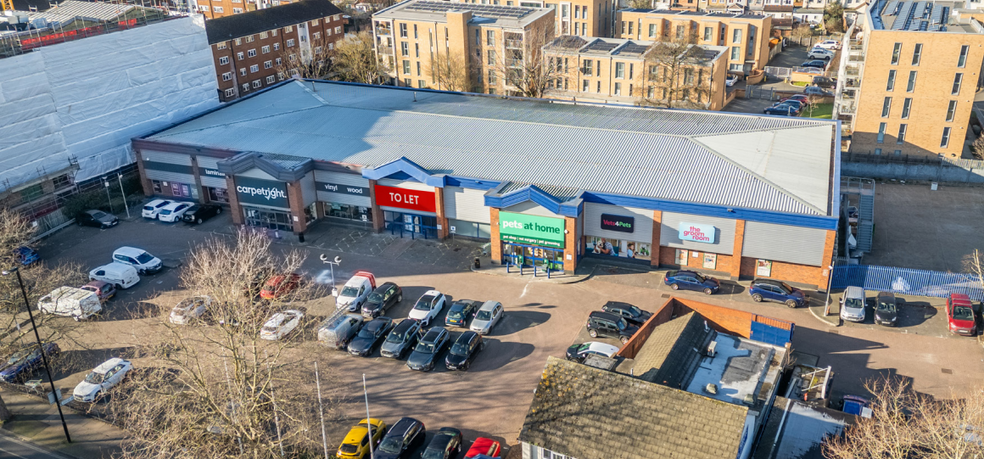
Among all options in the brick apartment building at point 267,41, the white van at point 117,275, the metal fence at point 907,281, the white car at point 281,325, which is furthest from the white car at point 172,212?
the metal fence at point 907,281

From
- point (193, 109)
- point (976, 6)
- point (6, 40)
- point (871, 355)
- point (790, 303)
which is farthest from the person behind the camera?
point (976, 6)

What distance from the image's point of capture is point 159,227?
5541cm

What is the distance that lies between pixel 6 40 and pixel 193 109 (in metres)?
17.7

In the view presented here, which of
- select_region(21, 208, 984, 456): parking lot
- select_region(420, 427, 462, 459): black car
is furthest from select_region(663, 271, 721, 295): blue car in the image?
Result: select_region(420, 427, 462, 459): black car

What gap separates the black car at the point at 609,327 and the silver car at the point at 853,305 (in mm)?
11753

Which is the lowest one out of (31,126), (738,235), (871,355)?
(871,355)

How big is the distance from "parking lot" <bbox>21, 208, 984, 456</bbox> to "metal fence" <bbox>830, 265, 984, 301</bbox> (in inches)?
93.0

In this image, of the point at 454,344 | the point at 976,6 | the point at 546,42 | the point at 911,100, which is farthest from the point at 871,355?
the point at 976,6

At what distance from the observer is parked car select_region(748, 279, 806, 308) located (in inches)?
1687

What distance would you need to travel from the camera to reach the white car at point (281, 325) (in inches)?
1532

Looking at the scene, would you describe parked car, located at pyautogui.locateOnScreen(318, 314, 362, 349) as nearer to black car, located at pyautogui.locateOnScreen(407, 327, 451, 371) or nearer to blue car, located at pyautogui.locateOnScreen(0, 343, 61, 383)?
black car, located at pyautogui.locateOnScreen(407, 327, 451, 371)

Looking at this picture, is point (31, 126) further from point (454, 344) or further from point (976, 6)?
point (976, 6)

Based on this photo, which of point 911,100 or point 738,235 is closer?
point 738,235

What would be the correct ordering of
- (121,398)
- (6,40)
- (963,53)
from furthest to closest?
(963,53), (6,40), (121,398)
